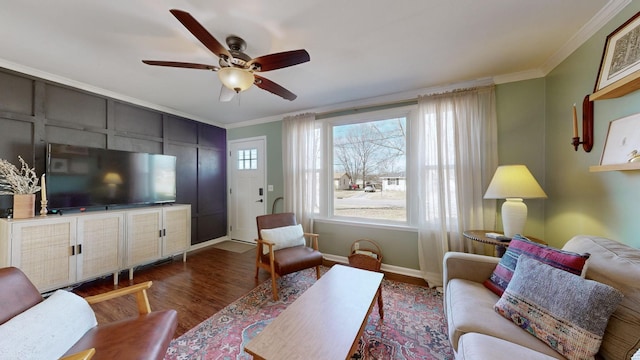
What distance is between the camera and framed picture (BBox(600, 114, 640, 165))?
129 cm

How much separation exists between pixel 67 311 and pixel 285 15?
7.22 feet

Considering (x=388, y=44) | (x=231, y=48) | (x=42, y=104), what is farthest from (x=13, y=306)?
(x=388, y=44)

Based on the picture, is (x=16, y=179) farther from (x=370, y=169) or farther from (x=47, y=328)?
(x=370, y=169)

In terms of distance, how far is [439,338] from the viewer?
169cm

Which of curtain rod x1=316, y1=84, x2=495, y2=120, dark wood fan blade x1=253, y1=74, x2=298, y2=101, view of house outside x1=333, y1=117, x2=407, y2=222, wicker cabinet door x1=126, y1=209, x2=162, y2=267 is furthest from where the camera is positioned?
view of house outside x1=333, y1=117, x2=407, y2=222

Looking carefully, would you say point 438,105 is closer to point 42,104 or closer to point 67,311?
point 67,311

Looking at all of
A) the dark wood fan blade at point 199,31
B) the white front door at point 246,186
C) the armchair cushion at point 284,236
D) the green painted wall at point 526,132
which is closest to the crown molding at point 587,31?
the green painted wall at point 526,132

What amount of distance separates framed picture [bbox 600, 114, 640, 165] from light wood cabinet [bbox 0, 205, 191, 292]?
178 inches

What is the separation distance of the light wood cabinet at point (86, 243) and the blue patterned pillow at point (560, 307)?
3727 millimetres

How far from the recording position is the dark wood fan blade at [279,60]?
4.82ft

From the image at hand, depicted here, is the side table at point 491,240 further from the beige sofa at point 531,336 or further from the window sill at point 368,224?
the window sill at point 368,224

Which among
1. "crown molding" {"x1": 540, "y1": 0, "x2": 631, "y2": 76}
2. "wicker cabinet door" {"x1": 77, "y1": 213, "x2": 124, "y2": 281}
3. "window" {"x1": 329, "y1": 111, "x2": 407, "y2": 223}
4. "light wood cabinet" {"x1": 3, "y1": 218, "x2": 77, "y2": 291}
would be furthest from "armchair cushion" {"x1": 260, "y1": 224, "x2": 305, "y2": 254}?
"crown molding" {"x1": 540, "y1": 0, "x2": 631, "y2": 76}

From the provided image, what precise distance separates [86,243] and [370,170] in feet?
11.6

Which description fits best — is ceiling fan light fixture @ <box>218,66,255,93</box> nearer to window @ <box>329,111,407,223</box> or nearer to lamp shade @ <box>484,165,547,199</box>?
window @ <box>329,111,407,223</box>
